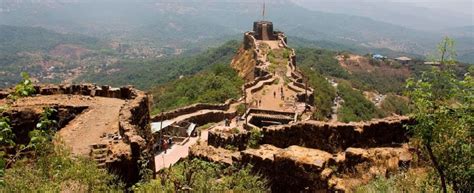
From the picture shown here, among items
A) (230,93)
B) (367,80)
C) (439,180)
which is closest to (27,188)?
(439,180)

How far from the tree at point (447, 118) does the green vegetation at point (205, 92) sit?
35.6 m

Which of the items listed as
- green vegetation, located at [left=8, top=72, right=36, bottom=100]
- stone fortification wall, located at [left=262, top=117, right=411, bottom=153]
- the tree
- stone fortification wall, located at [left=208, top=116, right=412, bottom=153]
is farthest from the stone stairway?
the tree

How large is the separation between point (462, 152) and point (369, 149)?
588cm

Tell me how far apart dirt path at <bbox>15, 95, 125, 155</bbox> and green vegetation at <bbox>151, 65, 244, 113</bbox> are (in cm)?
2701

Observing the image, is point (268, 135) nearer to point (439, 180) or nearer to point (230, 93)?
point (439, 180)

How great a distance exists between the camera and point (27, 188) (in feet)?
32.9

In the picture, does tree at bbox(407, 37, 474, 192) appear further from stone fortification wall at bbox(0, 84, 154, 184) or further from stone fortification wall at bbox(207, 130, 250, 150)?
stone fortification wall at bbox(207, 130, 250, 150)

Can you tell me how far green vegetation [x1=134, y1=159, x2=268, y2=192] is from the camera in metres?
11.5

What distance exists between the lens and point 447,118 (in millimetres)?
10875

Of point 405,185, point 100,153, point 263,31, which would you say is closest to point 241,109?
point 100,153

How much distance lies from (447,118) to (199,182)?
19.4 ft

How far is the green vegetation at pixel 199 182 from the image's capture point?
11500 millimetres

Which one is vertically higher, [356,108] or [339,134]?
[339,134]

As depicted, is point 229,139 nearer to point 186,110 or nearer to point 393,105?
point 186,110
